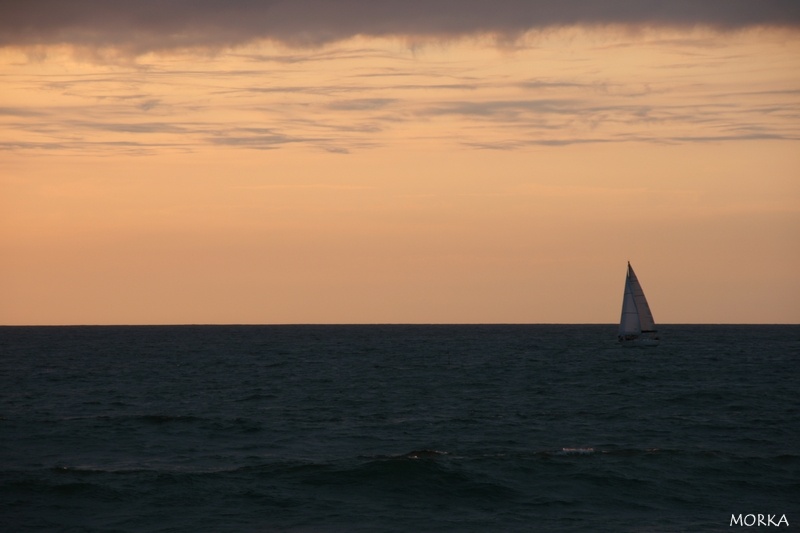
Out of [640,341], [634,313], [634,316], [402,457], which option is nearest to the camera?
[402,457]

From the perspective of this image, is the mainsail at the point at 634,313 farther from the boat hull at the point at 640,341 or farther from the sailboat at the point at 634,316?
the boat hull at the point at 640,341

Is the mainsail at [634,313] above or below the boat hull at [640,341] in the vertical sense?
above

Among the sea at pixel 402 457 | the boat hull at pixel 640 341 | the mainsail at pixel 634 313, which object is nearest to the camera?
the sea at pixel 402 457

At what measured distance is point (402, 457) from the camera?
35.2 meters

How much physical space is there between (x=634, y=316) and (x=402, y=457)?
9013 centimetres

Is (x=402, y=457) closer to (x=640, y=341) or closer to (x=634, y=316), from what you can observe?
(x=634, y=316)

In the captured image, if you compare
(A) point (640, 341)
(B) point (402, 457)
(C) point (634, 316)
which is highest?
(C) point (634, 316)

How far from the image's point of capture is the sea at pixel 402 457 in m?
28.6

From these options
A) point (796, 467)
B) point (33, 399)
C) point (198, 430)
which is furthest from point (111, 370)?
point (796, 467)

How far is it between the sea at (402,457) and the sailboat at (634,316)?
4703 cm

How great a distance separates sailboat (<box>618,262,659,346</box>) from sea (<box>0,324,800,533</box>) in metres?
47.0

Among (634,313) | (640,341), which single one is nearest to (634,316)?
(634,313)

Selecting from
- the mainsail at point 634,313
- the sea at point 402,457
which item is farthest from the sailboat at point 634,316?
the sea at point 402,457

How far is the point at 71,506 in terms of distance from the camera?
97.2ft
